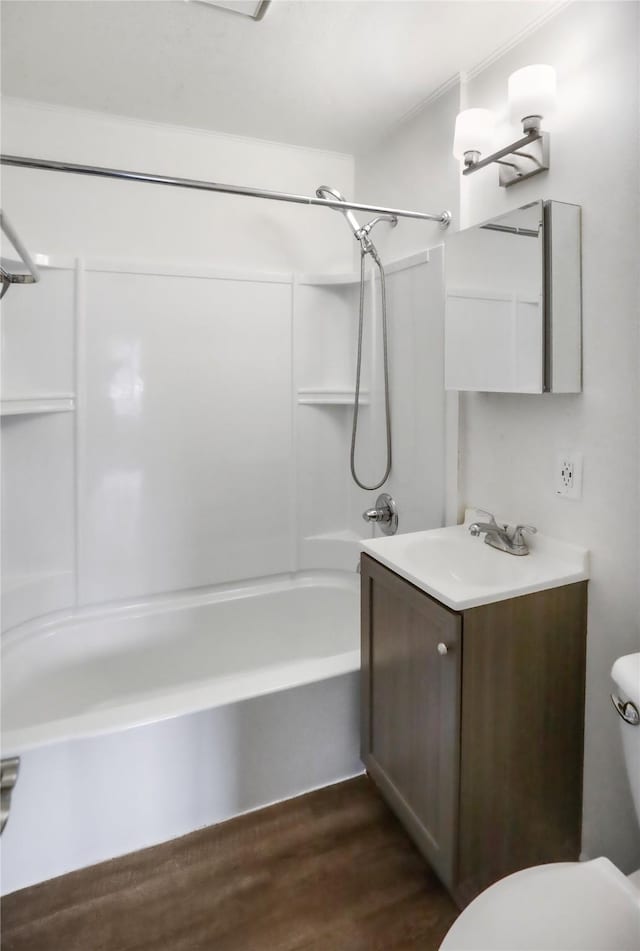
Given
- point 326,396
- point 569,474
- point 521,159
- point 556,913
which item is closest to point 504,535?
point 569,474

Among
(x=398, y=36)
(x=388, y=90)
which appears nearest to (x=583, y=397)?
(x=398, y=36)

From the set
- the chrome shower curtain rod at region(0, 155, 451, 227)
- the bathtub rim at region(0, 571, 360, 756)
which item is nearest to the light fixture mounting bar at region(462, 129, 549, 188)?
the chrome shower curtain rod at region(0, 155, 451, 227)

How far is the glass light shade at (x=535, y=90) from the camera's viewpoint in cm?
138

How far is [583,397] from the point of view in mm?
1429

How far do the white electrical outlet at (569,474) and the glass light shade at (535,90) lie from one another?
90cm

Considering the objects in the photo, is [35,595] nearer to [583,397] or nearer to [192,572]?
[192,572]

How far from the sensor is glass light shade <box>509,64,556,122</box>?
4.52ft

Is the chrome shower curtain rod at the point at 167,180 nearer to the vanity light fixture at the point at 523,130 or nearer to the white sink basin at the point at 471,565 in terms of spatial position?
the vanity light fixture at the point at 523,130

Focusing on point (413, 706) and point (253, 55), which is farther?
point (253, 55)

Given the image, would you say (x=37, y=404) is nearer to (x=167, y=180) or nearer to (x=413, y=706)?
(x=167, y=180)

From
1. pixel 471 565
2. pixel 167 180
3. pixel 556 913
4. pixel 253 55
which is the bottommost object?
pixel 556 913

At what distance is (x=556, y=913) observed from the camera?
2.88 ft

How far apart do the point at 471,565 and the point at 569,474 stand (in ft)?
1.25

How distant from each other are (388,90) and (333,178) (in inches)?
24.4
